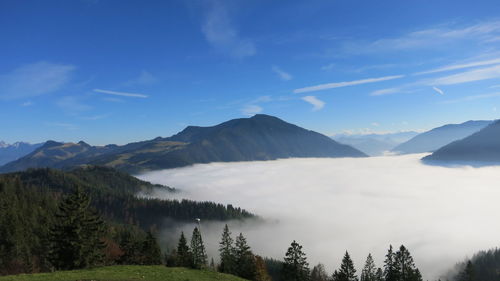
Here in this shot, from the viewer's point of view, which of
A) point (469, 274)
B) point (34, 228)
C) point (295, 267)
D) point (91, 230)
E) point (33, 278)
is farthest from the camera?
point (34, 228)

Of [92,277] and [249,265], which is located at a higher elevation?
[92,277]

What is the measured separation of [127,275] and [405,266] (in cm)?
7348

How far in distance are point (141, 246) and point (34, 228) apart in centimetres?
5455

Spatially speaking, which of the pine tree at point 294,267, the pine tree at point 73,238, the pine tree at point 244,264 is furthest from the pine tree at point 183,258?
the pine tree at point 73,238

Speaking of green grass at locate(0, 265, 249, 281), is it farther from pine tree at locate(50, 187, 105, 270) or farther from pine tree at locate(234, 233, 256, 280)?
pine tree at locate(234, 233, 256, 280)

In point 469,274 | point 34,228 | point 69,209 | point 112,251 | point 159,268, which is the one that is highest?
point 69,209

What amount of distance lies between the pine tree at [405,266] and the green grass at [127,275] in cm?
5930

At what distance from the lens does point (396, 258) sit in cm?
7869

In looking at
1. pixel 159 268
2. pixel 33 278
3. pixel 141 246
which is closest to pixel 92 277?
pixel 33 278

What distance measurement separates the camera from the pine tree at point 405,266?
77188 millimetres

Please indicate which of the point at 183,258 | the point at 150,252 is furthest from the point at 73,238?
the point at 183,258

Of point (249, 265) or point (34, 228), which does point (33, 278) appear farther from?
point (34, 228)

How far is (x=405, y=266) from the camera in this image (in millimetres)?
78375

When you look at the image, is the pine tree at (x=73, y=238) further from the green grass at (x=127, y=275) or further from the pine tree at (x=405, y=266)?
the pine tree at (x=405, y=266)
